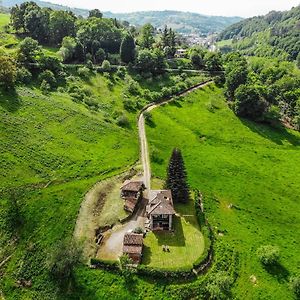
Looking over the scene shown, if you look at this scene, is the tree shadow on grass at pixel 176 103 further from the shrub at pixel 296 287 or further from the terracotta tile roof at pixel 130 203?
the shrub at pixel 296 287

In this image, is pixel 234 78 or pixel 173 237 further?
pixel 234 78

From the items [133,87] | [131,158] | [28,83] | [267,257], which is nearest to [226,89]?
[133,87]

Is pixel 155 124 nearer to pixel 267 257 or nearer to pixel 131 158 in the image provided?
pixel 131 158

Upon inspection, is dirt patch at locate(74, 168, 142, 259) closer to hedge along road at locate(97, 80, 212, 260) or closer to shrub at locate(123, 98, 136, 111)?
hedge along road at locate(97, 80, 212, 260)

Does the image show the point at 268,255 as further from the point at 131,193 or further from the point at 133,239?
the point at 131,193

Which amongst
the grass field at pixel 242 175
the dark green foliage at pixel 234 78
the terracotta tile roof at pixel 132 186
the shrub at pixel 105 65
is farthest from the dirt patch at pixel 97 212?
the dark green foliage at pixel 234 78

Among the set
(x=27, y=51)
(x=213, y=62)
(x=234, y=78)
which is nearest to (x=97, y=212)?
(x=27, y=51)
